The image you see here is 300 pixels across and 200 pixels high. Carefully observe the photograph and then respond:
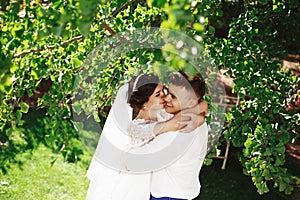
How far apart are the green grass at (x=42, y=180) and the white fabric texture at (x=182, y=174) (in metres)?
1.89

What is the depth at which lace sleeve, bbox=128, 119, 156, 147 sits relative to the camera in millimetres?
2275

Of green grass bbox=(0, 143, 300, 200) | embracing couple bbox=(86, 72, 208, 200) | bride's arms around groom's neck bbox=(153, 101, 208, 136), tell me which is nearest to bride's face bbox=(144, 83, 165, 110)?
embracing couple bbox=(86, 72, 208, 200)

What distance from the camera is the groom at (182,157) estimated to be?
7.49ft

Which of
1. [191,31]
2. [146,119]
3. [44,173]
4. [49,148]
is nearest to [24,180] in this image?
[44,173]

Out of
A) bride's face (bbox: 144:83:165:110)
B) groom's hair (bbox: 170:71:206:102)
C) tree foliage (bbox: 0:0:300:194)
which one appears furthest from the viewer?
bride's face (bbox: 144:83:165:110)

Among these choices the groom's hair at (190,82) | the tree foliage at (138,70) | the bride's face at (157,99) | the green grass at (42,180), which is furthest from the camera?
the green grass at (42,180)

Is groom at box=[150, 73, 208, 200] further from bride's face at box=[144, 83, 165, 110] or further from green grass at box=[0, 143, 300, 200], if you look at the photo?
green grass at box=[0, 143, 300, 200]

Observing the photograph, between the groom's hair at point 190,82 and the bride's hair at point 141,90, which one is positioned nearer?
the groom's hair at point 190,82

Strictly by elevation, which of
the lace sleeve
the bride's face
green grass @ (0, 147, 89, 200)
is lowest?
green grass @ (0, 147, 89, 200)

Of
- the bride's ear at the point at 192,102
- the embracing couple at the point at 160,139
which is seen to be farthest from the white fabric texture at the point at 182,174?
the bride's ear at the point at 192,102

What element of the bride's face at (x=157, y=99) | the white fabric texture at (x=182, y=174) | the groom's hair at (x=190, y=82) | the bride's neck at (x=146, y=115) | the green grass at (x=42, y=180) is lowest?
the green grass at (x=42, y=180)

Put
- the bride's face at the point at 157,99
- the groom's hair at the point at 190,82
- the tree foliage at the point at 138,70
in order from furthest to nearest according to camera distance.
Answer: the bride's face at the point at 157,99 → the groom's hair at the point at 190,82 → the tree foliage at the point at 138,70

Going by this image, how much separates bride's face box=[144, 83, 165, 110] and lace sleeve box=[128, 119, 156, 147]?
0.26 ft

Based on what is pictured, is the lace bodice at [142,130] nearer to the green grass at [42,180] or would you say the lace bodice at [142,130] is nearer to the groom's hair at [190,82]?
the groom's hair at [190,82]
